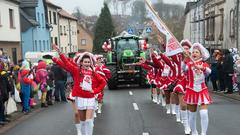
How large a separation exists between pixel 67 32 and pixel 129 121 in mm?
47764

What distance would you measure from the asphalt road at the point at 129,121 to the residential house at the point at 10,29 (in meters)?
16.1

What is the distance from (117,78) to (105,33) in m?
49.3

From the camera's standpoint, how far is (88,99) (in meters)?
7.62

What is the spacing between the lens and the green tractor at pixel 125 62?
22438mm

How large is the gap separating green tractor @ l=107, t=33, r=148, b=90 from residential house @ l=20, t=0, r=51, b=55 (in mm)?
17535

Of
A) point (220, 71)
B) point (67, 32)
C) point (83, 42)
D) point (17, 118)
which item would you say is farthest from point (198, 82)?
point (83, 42)

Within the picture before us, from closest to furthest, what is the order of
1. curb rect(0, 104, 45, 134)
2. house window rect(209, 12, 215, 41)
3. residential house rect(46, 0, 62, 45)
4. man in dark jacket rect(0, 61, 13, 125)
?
curb rect(0, 104, 45, 134) < man in dark jacket rect(0, 61, 13, 125) < house window rect(209, 12, 215, 41) < residential house rect(46, 0, 62, 45)

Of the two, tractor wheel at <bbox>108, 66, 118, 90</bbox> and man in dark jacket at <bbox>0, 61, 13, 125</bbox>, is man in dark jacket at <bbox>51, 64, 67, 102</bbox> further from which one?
tractor wheel at <bbox>108, 66, 118, 90</bbox>

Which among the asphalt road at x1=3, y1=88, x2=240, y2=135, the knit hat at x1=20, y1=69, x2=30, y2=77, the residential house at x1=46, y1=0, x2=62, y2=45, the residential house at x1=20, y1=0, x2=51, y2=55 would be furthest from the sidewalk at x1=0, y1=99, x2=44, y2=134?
the residential house at x1=46, y1=0, x2=62, y2=45

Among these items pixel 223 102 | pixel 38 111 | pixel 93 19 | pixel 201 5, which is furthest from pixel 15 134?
pixel 93 19

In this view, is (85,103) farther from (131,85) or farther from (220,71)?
(131,85)

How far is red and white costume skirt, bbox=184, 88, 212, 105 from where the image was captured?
7750 millimetres

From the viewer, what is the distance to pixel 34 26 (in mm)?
39906

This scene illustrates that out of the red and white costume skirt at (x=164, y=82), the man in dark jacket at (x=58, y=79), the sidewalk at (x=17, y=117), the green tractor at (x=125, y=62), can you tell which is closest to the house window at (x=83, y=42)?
the green tractor at (x=125, y=62)
